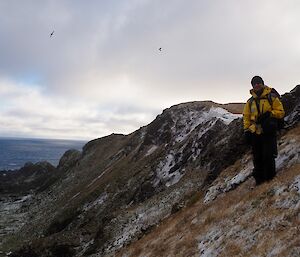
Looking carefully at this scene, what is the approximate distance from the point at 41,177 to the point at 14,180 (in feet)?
38.9

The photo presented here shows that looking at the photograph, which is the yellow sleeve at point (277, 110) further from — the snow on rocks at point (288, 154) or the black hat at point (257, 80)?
the snow on rocks at point (288, 154)

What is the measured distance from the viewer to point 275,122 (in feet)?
58.3

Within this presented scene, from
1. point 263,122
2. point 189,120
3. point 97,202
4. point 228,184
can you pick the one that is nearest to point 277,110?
point 263,122

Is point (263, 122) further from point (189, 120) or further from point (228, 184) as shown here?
point (189, 120)

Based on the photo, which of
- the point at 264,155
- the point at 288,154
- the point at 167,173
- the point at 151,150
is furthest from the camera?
the point at 151,150

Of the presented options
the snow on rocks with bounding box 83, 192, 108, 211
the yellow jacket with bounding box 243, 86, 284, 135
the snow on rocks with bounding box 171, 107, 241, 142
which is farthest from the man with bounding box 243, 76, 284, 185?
the snow on rocks with bounding box 83, 192, 108, 211

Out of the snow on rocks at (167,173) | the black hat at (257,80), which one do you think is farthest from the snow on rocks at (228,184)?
the snow on rocks at (167,173)

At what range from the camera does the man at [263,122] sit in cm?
1786

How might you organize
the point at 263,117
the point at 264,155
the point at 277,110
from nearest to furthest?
the point at 277,110
the point at 263,117
the point at 264,155

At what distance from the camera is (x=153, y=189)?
41.5 metres

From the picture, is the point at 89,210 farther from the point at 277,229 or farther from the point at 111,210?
the point at 277,229

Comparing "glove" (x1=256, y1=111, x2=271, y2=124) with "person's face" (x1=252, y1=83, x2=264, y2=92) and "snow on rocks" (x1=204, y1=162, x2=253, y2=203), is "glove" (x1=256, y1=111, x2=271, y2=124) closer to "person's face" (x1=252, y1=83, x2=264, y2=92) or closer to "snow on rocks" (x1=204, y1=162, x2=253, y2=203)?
"person's face" (x1=252, y1=83, x2=264, y2=92)

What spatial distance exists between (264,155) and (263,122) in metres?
1.42

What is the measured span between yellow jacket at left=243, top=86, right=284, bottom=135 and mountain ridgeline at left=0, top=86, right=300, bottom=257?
2931 millimetres
